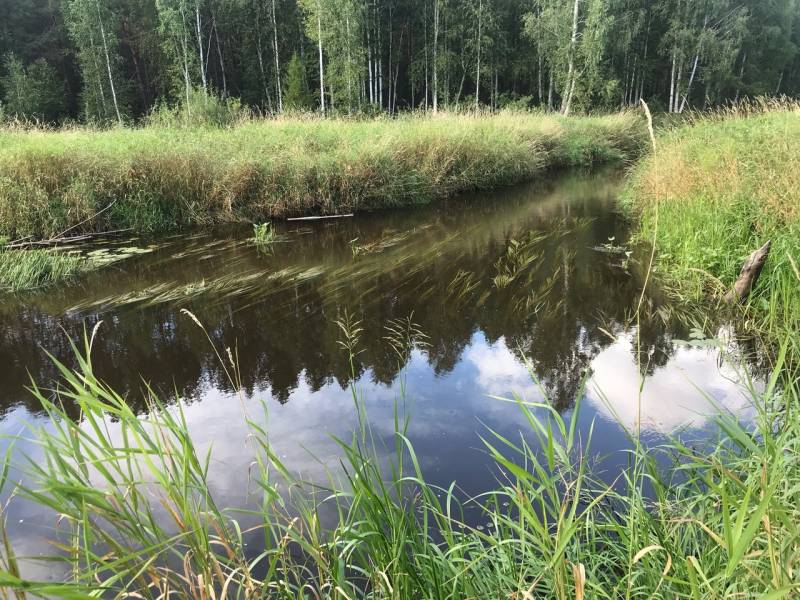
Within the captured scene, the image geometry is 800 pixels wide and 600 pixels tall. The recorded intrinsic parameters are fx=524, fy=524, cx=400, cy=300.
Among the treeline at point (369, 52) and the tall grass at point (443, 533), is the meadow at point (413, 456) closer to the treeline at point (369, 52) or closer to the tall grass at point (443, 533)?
the tall grass at point (443, 533)

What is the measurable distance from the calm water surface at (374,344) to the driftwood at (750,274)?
618 mm

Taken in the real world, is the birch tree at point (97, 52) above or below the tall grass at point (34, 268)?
above

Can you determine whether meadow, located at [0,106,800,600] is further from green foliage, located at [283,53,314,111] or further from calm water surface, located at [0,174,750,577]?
green foliage, located at [283,53,314,111]

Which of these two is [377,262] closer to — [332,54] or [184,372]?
[184,372]

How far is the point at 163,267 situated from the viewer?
725 centimetres

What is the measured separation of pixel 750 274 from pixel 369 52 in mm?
25845

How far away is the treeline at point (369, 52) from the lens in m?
25.3

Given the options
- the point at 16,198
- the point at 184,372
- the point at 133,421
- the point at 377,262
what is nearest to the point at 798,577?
the point at 133,421

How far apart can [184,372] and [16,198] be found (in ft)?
18.3

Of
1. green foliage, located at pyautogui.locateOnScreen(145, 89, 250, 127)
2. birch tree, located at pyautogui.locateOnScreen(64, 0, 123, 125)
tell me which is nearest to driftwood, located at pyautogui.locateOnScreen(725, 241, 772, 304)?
green foliage, located at pyautogui.locateOnScreen(145, 89, 250, 127)

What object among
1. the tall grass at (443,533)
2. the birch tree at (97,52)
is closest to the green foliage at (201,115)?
the tall grass at (443,533)

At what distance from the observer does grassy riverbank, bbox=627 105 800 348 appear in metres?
4.60

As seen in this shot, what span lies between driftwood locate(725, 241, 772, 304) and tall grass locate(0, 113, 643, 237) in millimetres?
7220

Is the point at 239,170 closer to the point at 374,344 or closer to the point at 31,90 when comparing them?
the point at 374,344
